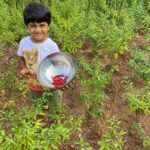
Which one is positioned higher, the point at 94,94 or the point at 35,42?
the point at 35,42

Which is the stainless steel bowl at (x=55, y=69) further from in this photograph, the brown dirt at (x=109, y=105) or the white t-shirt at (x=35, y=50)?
the brown dirt at (x=109, y=105)

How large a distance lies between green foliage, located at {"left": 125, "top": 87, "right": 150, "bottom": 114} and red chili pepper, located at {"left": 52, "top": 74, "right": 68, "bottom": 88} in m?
0.66

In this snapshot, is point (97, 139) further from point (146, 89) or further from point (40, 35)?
point (40, 35)

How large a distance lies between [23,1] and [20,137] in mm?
3590

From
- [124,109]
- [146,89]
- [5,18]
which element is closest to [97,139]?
[124,109]

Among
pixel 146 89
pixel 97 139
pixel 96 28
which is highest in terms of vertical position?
pixel 96 28

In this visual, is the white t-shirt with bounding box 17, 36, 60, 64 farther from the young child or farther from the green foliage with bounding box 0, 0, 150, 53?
the green foliage with bounding box 0, 0, 150, 53

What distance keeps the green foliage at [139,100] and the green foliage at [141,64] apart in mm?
342

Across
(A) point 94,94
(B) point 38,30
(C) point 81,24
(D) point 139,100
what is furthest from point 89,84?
(C) point 81,24

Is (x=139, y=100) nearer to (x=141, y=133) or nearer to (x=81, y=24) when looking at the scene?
(x=141, y=133)

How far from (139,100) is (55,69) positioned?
87 centimetres

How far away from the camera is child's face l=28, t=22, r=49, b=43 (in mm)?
3646

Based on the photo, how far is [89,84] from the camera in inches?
169

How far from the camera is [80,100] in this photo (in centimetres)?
443
